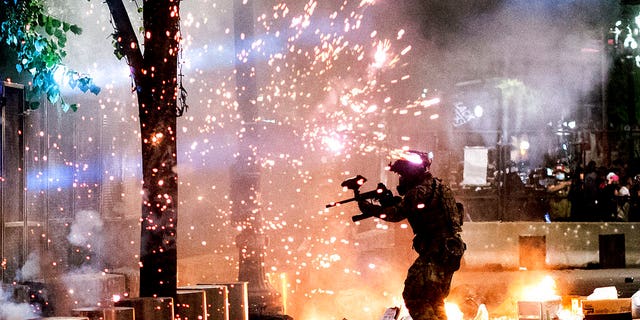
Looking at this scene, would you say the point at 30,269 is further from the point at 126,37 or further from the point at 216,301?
the point at 126,37

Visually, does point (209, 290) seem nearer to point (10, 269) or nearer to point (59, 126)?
point (10, 269)

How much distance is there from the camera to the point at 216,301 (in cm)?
909

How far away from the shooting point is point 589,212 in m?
17.8

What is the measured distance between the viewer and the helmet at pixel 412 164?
27.9 feet

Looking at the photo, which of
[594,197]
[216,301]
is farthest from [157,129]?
[594,197]

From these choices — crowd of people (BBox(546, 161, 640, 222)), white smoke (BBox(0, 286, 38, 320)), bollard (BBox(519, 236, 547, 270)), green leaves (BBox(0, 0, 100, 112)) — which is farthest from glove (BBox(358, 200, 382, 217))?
crowd of people (BBox(546, 161, 640, 222))

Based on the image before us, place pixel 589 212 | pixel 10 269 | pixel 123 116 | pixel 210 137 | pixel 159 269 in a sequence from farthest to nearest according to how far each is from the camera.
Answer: pixel 210 137, pixel 589 212, pixel 123 116, pixel 10 269, pixel 159 269

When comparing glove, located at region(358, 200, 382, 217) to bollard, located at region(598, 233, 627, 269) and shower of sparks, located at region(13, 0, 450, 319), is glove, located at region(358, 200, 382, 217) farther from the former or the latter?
bollard, located at region(598, 233, 627, 269)

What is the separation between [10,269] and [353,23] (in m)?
13.4

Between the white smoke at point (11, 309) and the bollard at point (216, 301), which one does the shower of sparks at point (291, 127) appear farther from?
the bollard at point (216, 301)

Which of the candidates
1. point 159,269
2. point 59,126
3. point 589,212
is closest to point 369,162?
point 589,212

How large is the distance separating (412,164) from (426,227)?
0.71m

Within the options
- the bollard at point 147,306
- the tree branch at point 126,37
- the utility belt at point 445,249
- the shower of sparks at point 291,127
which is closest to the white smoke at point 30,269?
the shower of sparks at point 291,127

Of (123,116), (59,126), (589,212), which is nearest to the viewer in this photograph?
(59,126)
